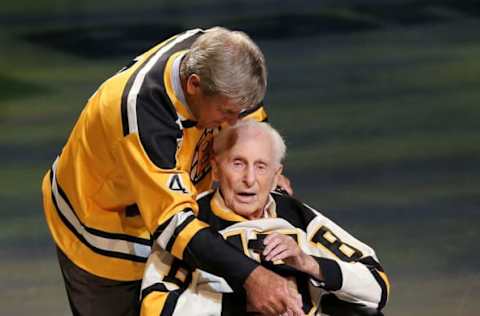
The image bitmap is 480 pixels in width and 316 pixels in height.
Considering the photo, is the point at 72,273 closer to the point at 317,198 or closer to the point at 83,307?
the point at 83,307

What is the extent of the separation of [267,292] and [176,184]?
34cm

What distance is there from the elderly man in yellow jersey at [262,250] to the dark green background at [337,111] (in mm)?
1052

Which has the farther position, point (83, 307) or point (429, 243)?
point (429, 243)

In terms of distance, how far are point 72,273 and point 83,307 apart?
11cm

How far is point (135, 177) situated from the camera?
2.87 m

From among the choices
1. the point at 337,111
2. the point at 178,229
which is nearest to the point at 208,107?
the point at 178,229

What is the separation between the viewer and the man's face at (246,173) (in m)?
3.05

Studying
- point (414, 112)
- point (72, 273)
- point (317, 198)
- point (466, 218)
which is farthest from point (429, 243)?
point (72, 273)

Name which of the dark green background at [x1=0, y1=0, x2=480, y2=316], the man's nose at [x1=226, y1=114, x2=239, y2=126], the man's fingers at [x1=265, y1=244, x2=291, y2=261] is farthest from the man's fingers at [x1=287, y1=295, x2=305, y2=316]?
the dark green background at [x1=0, y1=0, x2=480, y2=316]

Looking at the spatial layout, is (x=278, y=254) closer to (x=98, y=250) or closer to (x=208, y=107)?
(x=208, y=107)

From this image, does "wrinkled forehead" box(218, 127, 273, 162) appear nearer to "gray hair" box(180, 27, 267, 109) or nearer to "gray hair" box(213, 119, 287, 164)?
"gray hair" box(213, 119, 287, 164)

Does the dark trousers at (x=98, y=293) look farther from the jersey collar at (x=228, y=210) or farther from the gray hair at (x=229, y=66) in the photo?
the gray hair at (x=229, y=66)

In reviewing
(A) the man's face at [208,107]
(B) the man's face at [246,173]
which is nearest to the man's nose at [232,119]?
(A) the man's face at [208,107]

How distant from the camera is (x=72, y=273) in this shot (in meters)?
3.35
